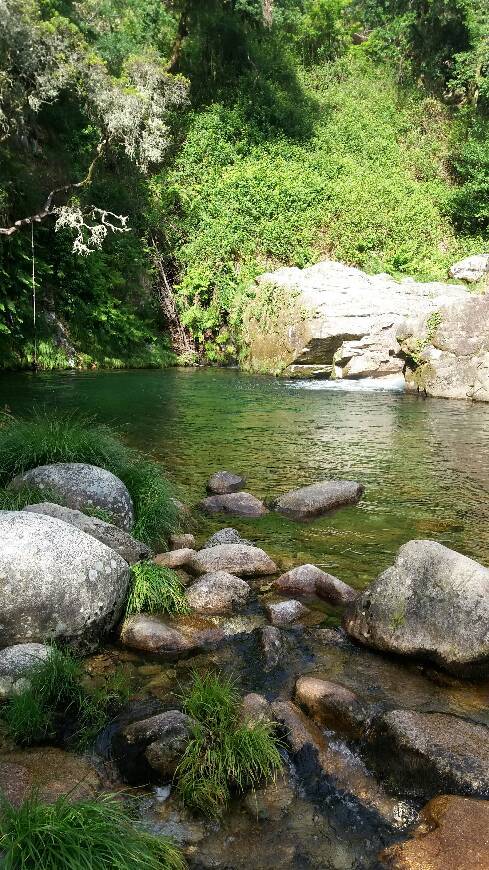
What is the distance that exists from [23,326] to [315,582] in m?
14.9

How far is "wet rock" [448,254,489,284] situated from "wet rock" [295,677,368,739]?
20158mm

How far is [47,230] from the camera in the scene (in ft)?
62.6

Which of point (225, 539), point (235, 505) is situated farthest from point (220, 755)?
point (235, 505)

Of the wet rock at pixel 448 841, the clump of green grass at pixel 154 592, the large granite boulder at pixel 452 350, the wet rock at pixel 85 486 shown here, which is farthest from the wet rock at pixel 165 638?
the large granite boulder at pixel 452 350

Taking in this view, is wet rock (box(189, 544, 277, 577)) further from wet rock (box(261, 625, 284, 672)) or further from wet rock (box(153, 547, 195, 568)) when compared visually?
wet rock (box(261, 625, 284, 672))

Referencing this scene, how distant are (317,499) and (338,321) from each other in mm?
11902

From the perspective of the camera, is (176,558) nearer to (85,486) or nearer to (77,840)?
(85,486)

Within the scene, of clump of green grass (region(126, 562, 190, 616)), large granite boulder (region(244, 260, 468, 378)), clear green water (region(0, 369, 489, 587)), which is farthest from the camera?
large granite boulder (region(244, 260, 468, 378))

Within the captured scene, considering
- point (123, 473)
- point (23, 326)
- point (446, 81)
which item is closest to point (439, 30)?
point (446, 81)

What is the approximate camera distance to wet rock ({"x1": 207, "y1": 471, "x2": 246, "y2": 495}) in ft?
25.6

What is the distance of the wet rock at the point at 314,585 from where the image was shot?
5043mm

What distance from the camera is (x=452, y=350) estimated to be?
16.6 meters

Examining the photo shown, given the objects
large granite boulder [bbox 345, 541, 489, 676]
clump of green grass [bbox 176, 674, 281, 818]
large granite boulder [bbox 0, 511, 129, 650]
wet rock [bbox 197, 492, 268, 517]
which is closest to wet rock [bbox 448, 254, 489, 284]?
wet rock [bbox 197, 492, 268, 517]

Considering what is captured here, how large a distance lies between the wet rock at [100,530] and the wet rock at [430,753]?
249cm
